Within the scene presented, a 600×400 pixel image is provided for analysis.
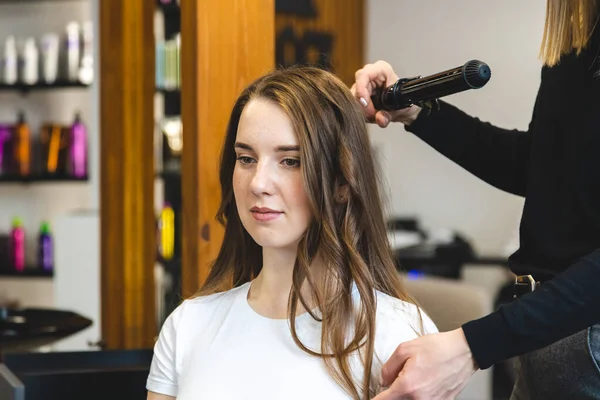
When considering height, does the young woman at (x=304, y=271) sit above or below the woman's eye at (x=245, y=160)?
below

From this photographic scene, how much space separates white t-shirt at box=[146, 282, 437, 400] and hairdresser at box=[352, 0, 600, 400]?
0.46 feet

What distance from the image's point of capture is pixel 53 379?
1630mm

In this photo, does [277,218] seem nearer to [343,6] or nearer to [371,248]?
[371,248]

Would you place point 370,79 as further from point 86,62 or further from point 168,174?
point 86,62

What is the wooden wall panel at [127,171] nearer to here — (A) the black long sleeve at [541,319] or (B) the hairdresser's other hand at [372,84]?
(B) the hairdresser's other hand at [372,84]

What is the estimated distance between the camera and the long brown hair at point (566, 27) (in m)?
1.22

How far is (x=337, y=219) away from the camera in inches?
51.3

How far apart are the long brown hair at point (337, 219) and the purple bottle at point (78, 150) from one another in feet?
10.5

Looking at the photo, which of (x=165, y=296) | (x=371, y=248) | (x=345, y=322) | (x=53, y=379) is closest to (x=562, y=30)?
(x=371, y=248)

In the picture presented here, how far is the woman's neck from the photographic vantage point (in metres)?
1.32

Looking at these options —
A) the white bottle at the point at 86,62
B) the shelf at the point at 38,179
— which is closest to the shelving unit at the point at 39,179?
the shelf at the point at 38,179

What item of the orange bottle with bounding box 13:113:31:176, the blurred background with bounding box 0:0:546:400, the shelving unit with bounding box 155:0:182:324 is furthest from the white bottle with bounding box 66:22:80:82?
the shelving unit with bounding box 155:0:182:324

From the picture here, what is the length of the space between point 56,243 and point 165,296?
0.87 meters

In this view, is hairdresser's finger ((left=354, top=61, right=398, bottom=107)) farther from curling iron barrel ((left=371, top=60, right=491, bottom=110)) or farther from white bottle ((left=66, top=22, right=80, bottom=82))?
white bottle ((left=66, top=22, right=80, bottom=82))
